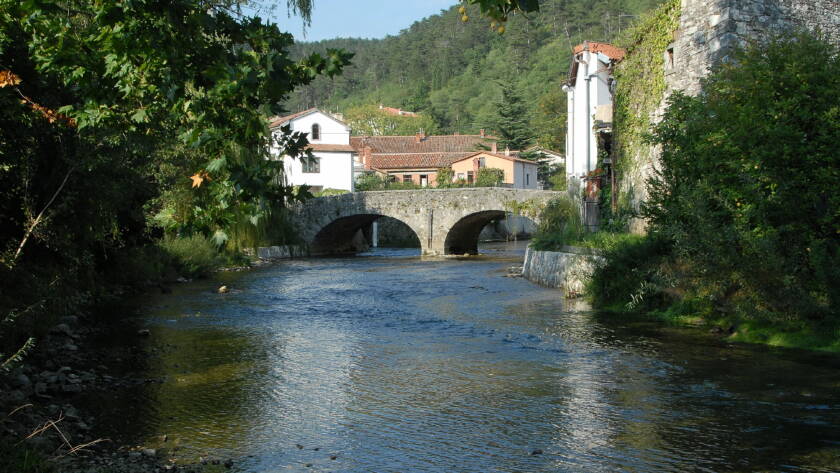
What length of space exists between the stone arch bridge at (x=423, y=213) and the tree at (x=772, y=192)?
20465 mm

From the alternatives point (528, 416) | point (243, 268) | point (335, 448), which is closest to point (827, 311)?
point (528, 416)

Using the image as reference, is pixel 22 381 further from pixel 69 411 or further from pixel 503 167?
pixel 503 167

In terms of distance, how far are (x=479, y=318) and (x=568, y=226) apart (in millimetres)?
6521

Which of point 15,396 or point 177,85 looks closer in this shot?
point 177,85

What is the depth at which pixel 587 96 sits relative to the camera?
24734 mm

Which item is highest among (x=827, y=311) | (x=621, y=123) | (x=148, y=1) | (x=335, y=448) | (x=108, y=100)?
(x=621, y=123)

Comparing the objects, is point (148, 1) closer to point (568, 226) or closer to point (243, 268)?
point (568, 226)

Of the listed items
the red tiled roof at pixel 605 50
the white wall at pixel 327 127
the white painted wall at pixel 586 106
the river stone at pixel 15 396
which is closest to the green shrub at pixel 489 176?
the white wall at pixel 327 127

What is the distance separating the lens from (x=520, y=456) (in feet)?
20.3

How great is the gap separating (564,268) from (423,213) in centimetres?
1695

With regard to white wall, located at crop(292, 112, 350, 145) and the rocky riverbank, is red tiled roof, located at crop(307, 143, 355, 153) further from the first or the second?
the rocky riverbank

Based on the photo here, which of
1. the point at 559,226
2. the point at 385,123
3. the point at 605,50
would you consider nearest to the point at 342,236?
the point at 605,50

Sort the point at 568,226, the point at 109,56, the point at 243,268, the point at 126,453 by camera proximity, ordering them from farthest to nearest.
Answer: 1. the point at 243,268
2. the point at 568,226
3. the point at 126,453
4. the point at 109,56

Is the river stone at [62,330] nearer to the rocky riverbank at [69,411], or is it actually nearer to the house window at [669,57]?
the rocky riverbank at [69,411]
